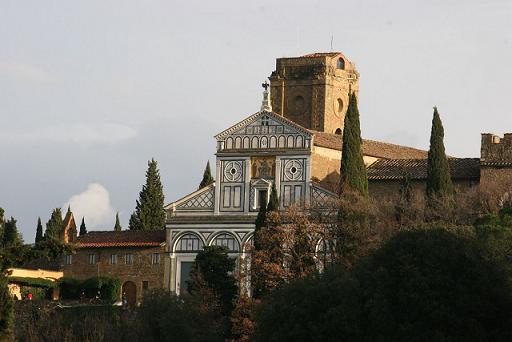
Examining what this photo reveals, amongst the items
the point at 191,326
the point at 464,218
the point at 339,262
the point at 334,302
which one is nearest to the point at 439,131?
the point at 464,218

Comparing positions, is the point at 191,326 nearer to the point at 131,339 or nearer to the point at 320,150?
the point at 131,339

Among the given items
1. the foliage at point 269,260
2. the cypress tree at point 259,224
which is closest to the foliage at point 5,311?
the foliage at point 269,260

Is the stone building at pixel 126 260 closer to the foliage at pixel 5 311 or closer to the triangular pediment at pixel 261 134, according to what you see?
the triangular pediment at pixel 261 134

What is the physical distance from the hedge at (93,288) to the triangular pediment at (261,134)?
873cm

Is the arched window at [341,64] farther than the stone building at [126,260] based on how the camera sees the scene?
Yes

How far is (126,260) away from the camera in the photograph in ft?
273

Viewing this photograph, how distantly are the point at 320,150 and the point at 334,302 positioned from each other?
102 ft

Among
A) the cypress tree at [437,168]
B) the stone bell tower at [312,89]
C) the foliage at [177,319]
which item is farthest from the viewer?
the stone bell tower at [312,89]

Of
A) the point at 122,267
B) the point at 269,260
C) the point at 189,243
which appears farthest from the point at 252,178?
the point at 269,260

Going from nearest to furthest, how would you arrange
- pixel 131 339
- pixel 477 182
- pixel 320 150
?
pixel 131 339
pixel 477 182
pixel 320 150

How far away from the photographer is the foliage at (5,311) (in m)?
42.8

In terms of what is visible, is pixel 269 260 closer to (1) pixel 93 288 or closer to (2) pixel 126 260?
(1) pixel 93 288

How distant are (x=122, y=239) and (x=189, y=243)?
3717 millimetres

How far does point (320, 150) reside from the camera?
82.6 metres
